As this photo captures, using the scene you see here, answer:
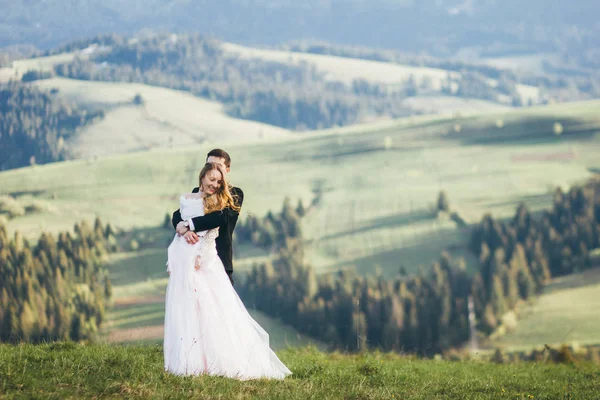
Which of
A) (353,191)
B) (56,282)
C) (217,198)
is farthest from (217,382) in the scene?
(353,191)

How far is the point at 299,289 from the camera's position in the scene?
129 metres

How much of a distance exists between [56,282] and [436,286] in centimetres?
6102

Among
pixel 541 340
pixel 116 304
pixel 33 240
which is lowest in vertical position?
pixel 541 340

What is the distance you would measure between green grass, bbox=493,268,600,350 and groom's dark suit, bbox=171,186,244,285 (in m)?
94.8

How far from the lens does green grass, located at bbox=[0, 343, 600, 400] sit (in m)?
10.4

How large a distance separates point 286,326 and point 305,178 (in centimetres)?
7696

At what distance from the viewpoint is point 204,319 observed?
40.2 feet

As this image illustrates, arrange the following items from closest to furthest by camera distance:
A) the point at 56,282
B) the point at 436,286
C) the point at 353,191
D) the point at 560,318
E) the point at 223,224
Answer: the point at 223,224 < the point at 560,318 < the point at 56,282 < the point at 436,286 < the point at 353,191

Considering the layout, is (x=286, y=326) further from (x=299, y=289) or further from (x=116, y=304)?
(x=116, y=304)

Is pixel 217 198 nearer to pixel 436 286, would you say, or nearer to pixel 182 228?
pixel 182 228

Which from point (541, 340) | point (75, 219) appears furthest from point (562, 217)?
point (75, 219)

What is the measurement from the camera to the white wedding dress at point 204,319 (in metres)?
12.2

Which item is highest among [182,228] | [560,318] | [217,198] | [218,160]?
[218,160]

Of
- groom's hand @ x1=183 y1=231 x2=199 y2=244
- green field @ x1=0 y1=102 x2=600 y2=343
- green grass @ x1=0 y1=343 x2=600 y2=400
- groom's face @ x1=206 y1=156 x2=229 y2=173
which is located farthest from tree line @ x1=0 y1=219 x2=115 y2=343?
groom's face @ x1=206 y1=156 x2=229 y2=173
